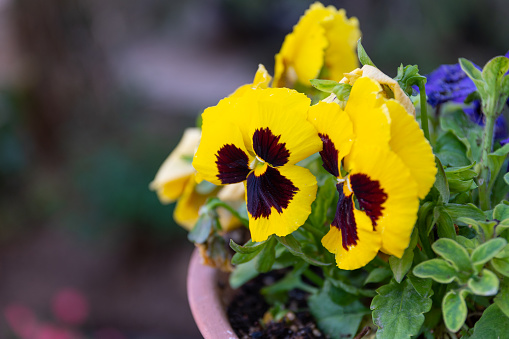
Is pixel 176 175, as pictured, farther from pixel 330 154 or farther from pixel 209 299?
pixel 330 154

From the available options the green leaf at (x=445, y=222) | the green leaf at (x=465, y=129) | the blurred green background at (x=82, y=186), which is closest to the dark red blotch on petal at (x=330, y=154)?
the green leaf at (x=445, y=222)

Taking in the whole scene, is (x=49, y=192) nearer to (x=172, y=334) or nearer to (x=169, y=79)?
(x=172, y=334)

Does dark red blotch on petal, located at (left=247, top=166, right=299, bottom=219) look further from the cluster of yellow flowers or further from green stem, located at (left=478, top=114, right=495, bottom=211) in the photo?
green stem, located at (left=478, top=114, right=495, bottom=211)


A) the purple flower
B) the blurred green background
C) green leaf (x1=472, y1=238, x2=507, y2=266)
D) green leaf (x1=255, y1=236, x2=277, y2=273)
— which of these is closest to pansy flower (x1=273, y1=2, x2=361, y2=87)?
the purple flower

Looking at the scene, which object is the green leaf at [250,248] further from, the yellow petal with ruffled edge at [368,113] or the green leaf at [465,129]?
the green leaf at [465,129]

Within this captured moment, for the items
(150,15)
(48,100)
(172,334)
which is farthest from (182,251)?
(150,15)

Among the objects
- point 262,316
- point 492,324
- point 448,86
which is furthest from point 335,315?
point 448,86
